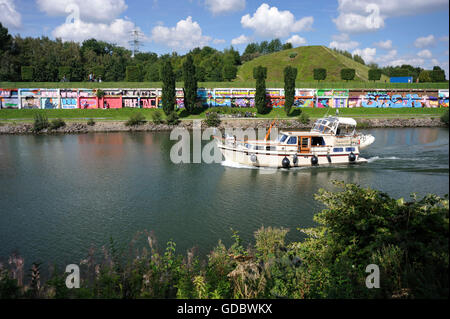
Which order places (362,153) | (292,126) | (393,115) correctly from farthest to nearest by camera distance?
(393,115) < (292,126) < (362,153)

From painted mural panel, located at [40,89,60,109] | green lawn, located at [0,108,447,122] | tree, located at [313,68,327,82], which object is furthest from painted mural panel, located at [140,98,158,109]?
tree, located at [313,68,327,82]

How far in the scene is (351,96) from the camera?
3162 inches

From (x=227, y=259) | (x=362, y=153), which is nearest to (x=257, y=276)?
(x=227, y=259)

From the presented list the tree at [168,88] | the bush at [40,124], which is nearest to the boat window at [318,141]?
the tree at [168,88]

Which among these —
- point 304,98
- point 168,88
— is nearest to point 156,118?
point 168,88

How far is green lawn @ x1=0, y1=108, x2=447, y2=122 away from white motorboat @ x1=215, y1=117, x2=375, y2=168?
37.2m

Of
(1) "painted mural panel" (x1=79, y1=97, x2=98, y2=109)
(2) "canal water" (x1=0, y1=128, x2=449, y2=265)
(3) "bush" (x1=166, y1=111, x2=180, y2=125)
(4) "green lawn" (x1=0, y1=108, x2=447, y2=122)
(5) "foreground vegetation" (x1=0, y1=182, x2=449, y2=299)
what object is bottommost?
(2) "canal water" (x1=0, y1=128, x2=449, y2=265)

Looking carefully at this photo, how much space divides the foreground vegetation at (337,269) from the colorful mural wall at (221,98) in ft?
219

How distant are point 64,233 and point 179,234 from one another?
6233mm

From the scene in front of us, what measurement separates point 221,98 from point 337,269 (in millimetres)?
70272

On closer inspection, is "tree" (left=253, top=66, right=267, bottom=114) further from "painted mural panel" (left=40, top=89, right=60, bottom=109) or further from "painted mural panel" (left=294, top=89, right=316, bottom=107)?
"painted mural panel" (left=40, top=89, right=60, bottom=109)

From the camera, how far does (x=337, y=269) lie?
31.4 feet

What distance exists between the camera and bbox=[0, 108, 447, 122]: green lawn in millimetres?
66938

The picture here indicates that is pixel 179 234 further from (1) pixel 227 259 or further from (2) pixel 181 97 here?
(2) pixel 181 97
